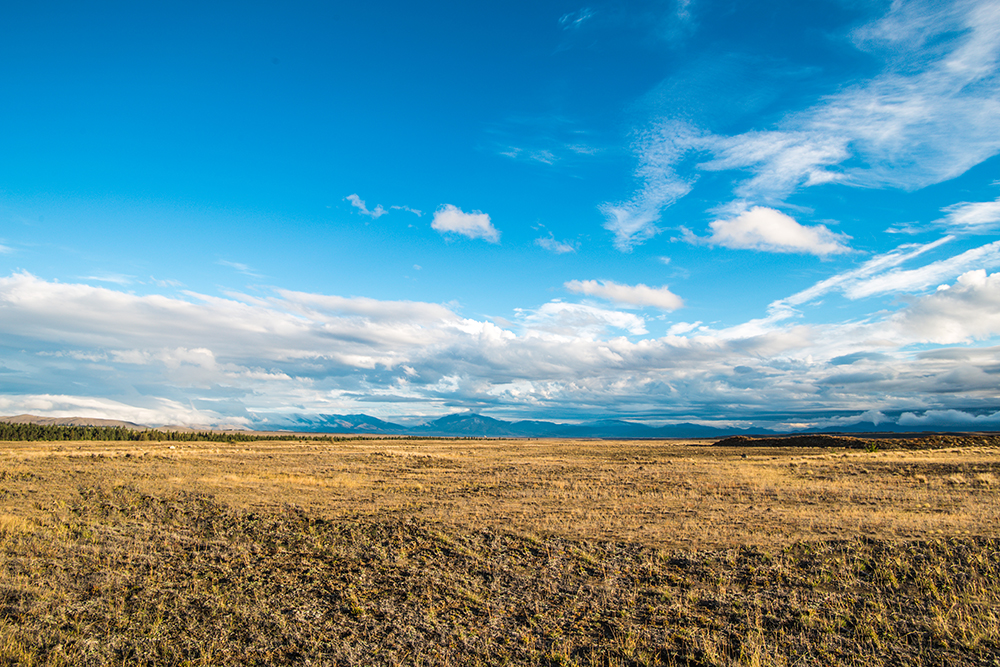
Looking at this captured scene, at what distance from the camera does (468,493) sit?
1087 inches

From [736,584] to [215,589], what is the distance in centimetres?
1284

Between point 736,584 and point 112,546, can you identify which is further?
point 112,546

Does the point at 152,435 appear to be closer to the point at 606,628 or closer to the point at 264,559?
the point at 264,559

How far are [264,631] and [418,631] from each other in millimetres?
3088

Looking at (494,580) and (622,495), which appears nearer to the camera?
(494,580)

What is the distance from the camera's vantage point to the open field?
9586 millimetres

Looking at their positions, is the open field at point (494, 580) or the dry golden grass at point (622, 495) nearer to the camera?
the open field at point (494, 580)

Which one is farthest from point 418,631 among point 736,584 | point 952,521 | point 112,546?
point 952,521

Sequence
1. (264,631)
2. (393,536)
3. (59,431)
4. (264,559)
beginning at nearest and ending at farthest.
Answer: (264,631), (264,559), (393,536), (59,431)

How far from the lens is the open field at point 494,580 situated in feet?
31.4

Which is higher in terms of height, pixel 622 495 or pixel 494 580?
pixel 494 580

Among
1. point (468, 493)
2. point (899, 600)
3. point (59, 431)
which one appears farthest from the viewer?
point (59, 431)

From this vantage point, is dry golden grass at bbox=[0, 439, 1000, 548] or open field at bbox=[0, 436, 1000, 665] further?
dry golden grass at bbox=[0, 439, 1000, 548]

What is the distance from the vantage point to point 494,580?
1330cm
